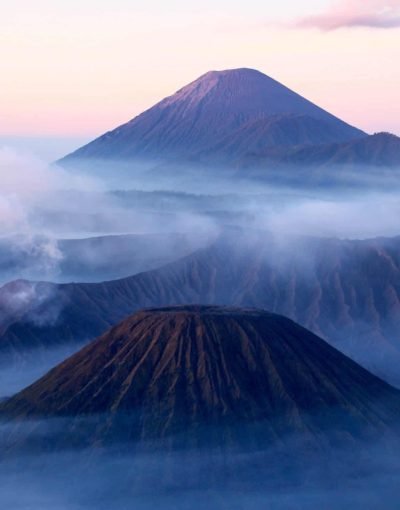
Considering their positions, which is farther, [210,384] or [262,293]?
[262,293]

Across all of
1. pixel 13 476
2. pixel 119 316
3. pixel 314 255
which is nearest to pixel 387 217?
pixel 314 255

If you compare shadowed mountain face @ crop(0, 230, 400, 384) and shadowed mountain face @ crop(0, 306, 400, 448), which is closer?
shadowed mountain face @ crop(0, 306, 400, 448)

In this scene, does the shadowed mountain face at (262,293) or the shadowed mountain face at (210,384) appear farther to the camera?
the shadowed mountain face at (262,293)

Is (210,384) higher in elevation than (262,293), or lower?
higher

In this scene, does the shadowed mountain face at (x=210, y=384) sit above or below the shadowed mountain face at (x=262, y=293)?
above

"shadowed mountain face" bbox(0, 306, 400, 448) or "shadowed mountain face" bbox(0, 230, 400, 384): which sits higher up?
"shadowed mountain face" bbox(0, 306, 400, 448)
